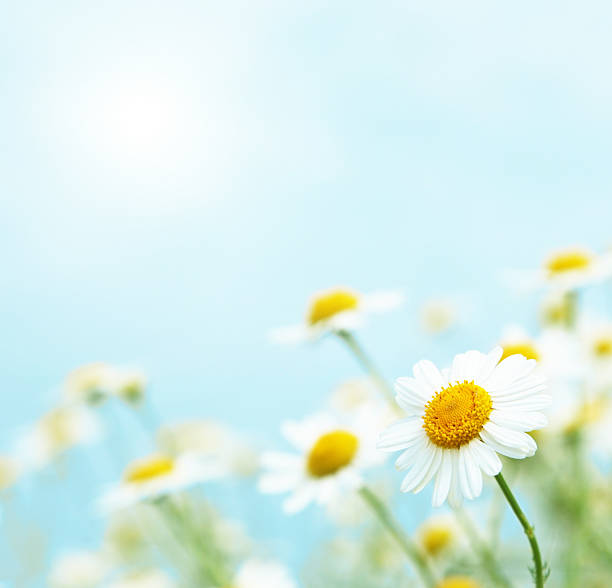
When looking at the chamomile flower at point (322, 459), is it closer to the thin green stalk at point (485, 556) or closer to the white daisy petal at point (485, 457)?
the thin green stalk at point (485, 556)

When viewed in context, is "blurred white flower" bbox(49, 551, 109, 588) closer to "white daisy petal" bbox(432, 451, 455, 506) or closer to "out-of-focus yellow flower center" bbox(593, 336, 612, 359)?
"out-of-focus yellow flower center" bbox(593, 336, 612, 359)

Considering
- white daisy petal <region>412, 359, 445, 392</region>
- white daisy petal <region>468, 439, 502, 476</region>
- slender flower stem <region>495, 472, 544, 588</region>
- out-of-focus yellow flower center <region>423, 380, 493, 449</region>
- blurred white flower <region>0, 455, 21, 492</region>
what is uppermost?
blurred white flower <region>0, 455, 21, 492</region>

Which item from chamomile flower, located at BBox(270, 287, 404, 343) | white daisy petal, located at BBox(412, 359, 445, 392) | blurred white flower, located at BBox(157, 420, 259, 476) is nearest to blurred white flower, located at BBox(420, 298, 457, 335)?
blurred white flower, located at BBox(157, 420, 259, 476)

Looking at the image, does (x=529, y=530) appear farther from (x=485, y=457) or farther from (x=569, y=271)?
(x=569, y=271)

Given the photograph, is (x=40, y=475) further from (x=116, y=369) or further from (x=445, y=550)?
(x=445, y=550)

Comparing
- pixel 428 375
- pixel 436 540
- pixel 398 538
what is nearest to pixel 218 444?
pixel 436 540

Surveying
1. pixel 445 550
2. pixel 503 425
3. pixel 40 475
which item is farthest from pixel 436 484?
pixel 40 475

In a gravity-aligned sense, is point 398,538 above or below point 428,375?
below

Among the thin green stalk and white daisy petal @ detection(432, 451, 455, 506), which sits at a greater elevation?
white daisy petal @ detection(432, 451, 455, 506)
